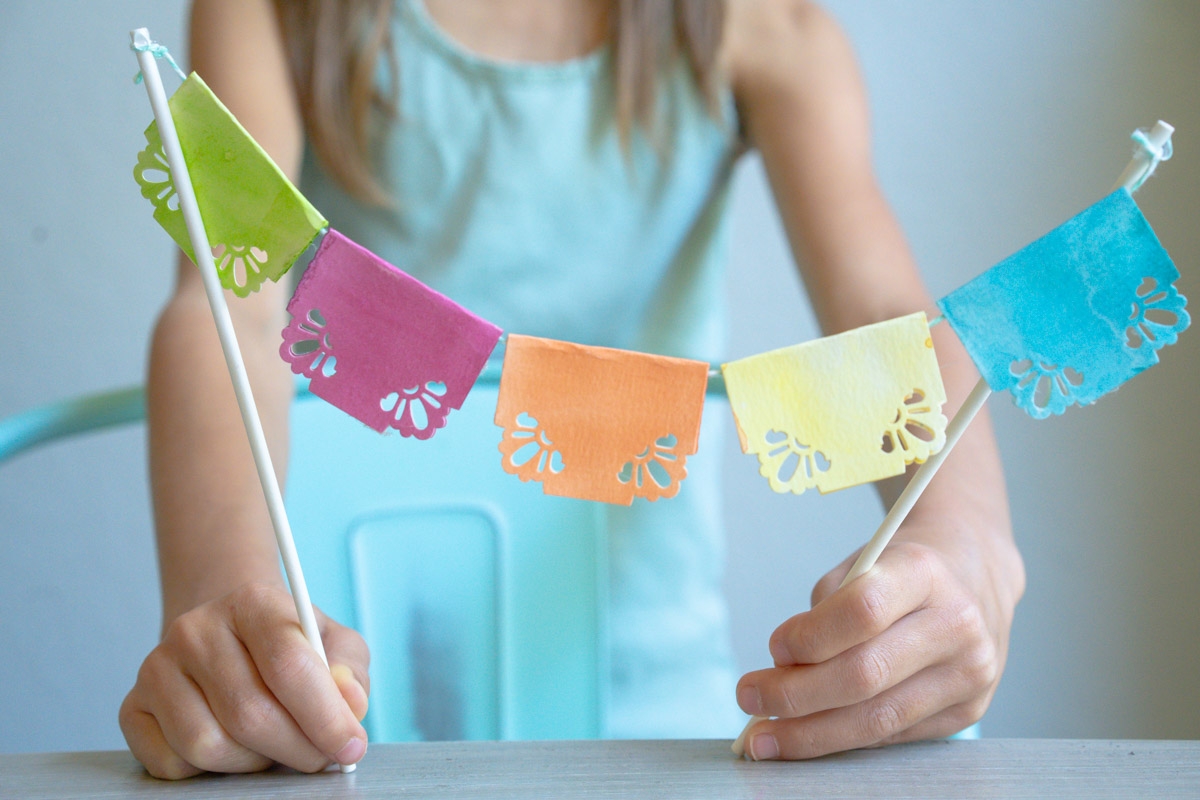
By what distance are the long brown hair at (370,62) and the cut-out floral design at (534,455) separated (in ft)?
1.52

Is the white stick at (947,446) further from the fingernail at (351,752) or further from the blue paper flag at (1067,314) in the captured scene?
the fingernail at (351,752)

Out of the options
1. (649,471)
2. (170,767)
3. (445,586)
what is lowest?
(445,586)

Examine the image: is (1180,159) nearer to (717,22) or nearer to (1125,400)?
(1125,400)

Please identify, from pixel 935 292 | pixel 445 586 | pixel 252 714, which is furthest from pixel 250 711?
pixel 935 292

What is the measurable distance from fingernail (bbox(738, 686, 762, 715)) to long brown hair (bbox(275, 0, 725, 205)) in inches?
19.2

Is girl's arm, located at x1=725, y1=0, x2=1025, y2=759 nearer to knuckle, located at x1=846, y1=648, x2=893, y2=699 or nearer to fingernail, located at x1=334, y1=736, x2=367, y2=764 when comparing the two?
knuckle, located at x1=846, y1=648, x2=893, y2=699

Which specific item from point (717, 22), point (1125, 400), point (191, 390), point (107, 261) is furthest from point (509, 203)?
point (1125, 400)

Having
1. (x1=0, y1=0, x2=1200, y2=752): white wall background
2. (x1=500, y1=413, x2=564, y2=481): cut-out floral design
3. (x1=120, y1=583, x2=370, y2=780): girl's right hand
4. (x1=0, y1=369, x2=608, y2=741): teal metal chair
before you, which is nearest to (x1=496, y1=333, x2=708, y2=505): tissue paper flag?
(x1=500, y1=413, x2=564, y2=481): cut-out floral design

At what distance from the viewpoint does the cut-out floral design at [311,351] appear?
27cm

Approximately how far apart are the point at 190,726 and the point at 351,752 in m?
0.05

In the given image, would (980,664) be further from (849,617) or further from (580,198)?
(580,198)

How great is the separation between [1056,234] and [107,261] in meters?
1.07

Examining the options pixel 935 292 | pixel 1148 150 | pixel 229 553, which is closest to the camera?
pixel 1148 150

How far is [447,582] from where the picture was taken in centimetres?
66
